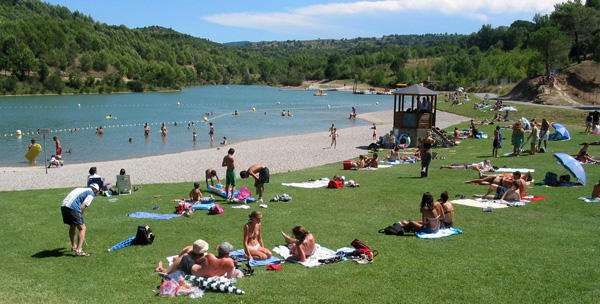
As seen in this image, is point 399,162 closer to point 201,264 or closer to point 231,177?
point 231,177

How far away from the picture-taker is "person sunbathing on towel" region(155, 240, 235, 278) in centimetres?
736

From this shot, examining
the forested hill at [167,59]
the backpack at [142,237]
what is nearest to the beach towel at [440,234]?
the backpack at [142,237]

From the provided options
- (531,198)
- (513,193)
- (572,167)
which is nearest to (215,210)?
(513,193)

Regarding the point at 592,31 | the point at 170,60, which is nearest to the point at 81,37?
the point at 170,60

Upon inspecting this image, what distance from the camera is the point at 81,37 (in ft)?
477

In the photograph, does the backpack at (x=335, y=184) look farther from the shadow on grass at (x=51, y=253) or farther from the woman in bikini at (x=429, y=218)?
the shadow on grass at (x=51, y=253)

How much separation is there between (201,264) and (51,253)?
3.50m

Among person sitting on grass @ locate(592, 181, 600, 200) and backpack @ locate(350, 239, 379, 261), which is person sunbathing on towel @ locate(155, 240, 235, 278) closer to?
backpack @ locate(350, 239, 379, 261)

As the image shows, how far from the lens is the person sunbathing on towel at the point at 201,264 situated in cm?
736

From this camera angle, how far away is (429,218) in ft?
32.0

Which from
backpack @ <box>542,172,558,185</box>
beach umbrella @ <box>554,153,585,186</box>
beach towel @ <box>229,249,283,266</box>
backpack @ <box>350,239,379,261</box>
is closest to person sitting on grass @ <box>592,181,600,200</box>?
beach umbrella @ <box>554,153,585,186</box>

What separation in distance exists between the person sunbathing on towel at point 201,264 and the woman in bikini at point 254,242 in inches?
38.0

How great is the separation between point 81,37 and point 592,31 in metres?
138

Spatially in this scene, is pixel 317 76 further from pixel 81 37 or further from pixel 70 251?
pixel 70 251
